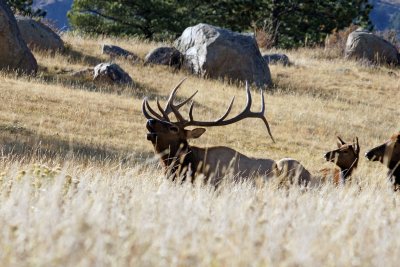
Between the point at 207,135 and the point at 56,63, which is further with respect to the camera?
the point at 56,63

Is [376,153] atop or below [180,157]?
atop

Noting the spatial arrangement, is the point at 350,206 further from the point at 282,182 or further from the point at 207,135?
the point at 207,135

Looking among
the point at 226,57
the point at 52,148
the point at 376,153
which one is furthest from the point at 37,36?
the point at 376,153

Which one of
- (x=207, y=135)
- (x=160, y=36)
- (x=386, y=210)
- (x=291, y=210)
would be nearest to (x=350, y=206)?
(x=386, y=210)


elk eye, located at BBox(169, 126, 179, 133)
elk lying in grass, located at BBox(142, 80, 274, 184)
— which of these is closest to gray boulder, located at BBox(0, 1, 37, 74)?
elk lying in grass, located at BBox(142, 80, 274, 184)

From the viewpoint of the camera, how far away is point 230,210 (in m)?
5.22

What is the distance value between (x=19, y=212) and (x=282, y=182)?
5.96 meters

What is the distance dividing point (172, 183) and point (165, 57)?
1693cm

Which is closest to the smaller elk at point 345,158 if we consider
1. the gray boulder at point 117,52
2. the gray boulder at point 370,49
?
the gray boulder at point 117,52

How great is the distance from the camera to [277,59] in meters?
27.6

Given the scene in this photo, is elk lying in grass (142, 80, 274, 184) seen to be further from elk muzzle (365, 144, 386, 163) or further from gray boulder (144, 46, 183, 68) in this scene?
gray boulder (144, 46, 183, 68)

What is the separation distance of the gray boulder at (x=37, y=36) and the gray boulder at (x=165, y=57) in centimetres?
253

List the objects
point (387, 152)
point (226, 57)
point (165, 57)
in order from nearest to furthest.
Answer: point (387, 152) → point (226, 57) → point (165, 57)

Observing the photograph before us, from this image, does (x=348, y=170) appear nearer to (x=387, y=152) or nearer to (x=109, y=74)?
(x=387, y=152)
